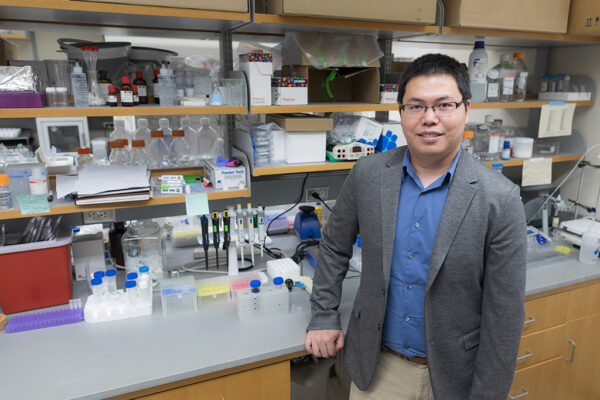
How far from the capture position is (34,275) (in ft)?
5.04

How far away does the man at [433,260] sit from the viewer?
111 cm

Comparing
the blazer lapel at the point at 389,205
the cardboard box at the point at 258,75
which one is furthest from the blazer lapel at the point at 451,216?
the cardboard box at the point at 258,75

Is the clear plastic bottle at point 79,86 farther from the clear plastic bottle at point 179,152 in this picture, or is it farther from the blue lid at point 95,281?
the blue lid at point 95,281

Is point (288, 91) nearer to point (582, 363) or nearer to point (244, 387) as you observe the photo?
point (244, 387)

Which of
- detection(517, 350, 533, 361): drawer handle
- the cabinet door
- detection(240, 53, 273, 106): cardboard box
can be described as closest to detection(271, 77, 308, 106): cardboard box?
detection(240, 53, 273, 106): cardboard box

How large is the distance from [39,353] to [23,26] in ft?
4.01

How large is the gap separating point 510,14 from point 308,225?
Answer: 1388 millimetres

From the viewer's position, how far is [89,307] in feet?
4.90

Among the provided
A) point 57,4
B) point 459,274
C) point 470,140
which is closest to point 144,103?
point 57,4

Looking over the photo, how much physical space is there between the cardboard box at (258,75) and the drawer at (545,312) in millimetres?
1487

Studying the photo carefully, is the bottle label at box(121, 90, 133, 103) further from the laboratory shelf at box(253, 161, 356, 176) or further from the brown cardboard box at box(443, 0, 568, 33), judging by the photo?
the brown cardboard box at box(443, 0, 568, 33)

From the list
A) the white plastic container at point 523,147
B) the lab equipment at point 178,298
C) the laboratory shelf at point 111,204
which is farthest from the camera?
the white plastic container at point 523,147

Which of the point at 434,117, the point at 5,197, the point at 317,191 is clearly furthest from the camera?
the point at 317,191

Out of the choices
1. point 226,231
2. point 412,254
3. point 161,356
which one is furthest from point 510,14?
point 161,356
